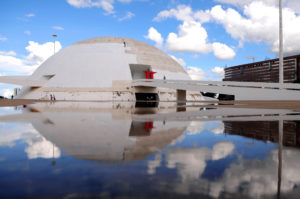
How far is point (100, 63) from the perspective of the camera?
130ft

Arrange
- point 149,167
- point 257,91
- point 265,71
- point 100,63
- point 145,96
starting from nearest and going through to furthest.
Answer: point 149,167
point 257,91
point 100,63
point 145,96
point 265,71

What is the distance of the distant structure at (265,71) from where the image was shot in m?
122

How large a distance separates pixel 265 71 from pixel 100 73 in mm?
129161

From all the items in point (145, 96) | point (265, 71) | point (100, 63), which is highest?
point (265, 71)

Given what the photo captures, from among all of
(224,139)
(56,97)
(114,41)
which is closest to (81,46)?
(114,41)

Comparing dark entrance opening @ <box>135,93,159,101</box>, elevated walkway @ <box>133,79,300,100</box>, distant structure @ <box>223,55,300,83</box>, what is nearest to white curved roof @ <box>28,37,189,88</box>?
dark entrance opening @ <box>135,93,159,101</box>

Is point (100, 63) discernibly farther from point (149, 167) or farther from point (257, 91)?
point (149, 167)

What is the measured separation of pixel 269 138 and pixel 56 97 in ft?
123

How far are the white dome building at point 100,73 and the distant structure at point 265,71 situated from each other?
90.4m

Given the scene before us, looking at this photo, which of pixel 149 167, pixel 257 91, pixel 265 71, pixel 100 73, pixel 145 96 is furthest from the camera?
pixel 265 71

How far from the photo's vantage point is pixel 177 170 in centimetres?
319

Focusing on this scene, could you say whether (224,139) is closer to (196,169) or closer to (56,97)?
(196,169)

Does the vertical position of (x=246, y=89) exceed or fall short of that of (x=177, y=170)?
it exceeds it

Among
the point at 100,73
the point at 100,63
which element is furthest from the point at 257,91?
the point at 100,63
